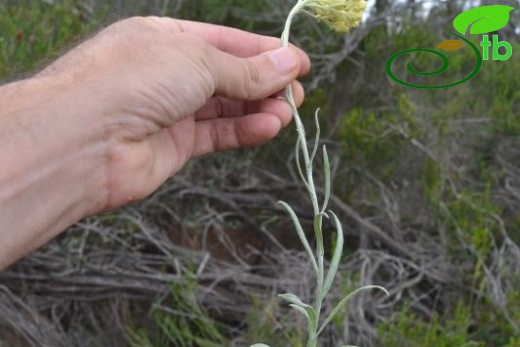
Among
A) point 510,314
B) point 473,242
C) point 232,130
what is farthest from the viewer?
point 473,242

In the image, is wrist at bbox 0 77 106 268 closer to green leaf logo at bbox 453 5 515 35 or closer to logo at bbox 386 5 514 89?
logo at bbox 386 5 514 89

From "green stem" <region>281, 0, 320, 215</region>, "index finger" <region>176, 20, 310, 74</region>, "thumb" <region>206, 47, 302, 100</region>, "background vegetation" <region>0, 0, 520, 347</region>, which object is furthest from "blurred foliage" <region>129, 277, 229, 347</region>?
"green stem" <region>281, 0, 320, 215</region>

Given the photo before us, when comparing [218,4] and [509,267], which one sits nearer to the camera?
[509,267]

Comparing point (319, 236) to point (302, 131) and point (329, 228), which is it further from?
point (329, 228)

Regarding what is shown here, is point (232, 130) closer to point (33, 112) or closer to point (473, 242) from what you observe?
point (33, 112)

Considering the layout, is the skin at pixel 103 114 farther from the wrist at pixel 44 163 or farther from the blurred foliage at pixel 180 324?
the blurred foliage at pixel 180 324

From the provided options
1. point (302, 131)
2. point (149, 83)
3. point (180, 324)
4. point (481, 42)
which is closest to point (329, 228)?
point (180, 324)

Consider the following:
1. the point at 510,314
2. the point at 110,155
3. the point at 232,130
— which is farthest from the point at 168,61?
the point at 510,314
